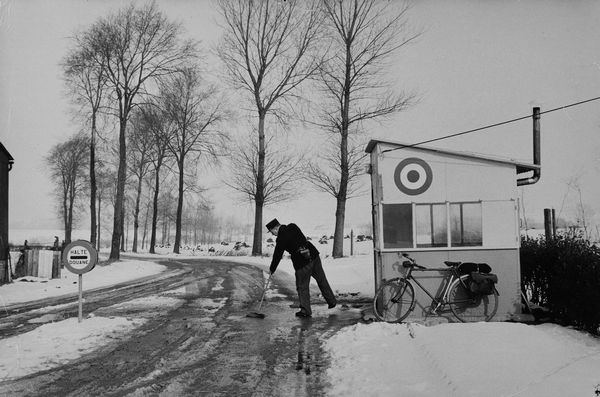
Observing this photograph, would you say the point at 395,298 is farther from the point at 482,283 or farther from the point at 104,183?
the point at 104,183

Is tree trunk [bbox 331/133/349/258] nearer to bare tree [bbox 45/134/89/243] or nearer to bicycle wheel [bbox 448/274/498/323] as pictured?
bicycle wheel [bbox 448/274/498/323]

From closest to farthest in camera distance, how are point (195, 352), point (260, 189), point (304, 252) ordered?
point (195, 352) < point (304, 252) < point (260, 189)

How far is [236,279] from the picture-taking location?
15742mm

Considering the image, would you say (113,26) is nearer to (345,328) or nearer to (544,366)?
(345,328)

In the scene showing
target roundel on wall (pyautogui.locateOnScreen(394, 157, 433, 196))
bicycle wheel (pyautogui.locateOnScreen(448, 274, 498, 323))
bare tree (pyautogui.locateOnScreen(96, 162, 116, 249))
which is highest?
bare tree (pyautogui.locateOnScreen(96, 162, 116, 249))

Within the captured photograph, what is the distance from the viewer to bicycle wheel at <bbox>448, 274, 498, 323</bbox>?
25.3 ft

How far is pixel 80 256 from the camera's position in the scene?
320 inches

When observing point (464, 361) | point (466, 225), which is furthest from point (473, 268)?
point (464, 361)

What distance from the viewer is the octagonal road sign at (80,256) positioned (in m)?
8.03

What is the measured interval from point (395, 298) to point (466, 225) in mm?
1715

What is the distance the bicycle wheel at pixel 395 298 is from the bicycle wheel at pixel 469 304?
25.3 inches

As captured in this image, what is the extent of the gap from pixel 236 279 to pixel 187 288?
269 centimetres

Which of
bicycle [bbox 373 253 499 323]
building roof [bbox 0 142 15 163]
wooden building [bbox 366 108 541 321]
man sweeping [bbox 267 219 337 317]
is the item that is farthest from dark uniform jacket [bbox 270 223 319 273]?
building roof [bbox 0 142 15 163]

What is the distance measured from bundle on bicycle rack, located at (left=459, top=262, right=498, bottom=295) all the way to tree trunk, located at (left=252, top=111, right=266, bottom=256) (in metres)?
22.8
